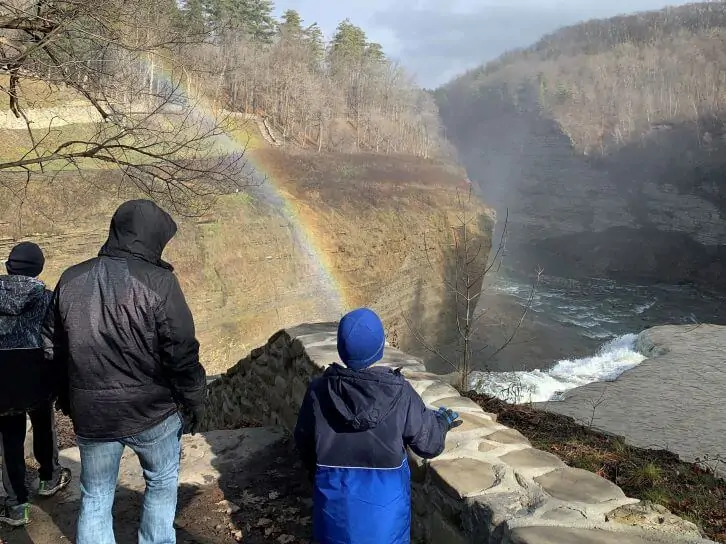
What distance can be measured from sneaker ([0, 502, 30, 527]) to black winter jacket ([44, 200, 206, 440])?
147cm

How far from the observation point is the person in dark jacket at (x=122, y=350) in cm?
235

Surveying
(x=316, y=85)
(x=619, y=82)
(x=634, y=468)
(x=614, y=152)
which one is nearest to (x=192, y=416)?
(x=634, y=468)

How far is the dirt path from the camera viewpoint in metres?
3.43

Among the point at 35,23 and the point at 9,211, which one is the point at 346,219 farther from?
the point at 35,23

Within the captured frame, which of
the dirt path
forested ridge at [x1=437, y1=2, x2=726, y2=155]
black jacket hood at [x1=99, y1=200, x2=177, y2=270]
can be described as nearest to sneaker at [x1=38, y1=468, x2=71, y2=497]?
the dirt path

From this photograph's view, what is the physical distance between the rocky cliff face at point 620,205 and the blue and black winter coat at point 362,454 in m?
46.3

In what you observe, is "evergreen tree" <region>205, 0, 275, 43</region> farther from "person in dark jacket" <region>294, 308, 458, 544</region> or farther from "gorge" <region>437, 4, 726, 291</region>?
"person in dark jacket" <region>294, 308, 458, 544</region>

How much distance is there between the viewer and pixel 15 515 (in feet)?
11.0

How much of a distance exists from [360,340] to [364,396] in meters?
0.23

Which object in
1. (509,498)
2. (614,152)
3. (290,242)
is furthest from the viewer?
(614,152)

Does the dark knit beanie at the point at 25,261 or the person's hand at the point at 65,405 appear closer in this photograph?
the person's hand at the point at 65,405

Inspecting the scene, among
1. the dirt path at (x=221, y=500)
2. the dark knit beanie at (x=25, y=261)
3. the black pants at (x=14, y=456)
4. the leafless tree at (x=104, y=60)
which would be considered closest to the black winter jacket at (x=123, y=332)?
the dark knit beanie at (x=25, y=261)

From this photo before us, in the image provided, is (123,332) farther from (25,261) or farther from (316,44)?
(316,44)

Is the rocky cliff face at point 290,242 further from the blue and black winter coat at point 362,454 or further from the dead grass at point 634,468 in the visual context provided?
the blue and black winter coat at point 362,454
